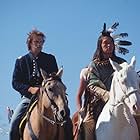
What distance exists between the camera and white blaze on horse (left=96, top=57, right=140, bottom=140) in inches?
393

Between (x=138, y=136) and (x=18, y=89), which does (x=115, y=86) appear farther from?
(x=18, y=89)

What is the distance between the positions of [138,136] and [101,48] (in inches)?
108

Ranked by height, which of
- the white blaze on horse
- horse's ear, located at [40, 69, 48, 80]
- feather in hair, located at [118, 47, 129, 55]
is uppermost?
feather in hair, located at [118, 47, 129, 55]

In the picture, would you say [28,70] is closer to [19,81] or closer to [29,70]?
[29,70]

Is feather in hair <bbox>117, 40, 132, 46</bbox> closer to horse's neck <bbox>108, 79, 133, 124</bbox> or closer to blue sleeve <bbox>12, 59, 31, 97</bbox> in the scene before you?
horse's neck <bbox>108, 79, 133, 124</bbox>

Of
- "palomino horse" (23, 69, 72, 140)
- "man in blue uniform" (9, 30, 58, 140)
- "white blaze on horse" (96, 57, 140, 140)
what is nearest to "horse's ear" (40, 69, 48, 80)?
"palomino horse" (23, 69, 72, 140)

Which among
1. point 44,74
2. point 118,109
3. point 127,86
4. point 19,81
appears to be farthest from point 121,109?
point 19,81

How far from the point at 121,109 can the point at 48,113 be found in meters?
1.72

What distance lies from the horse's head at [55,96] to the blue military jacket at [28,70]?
81 centimetres

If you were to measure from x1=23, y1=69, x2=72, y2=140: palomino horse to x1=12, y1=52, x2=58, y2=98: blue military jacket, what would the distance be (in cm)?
77

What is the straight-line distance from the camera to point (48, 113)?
10.3m

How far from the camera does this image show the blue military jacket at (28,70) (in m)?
11.3

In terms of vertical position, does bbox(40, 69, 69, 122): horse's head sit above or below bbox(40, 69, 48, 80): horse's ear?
below

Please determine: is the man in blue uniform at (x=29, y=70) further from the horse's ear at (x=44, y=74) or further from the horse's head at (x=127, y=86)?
the horse's head at (x=127, y=86)
